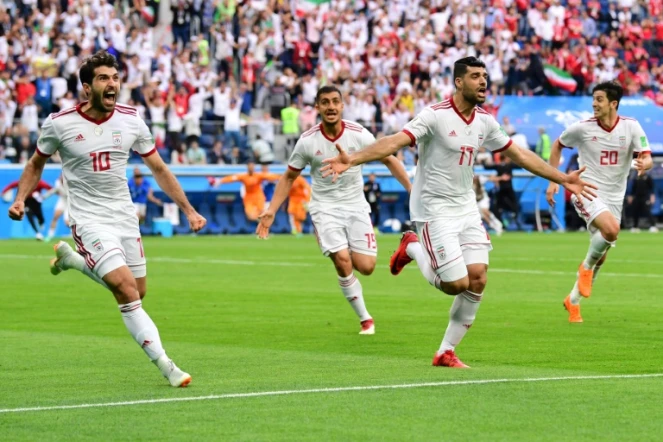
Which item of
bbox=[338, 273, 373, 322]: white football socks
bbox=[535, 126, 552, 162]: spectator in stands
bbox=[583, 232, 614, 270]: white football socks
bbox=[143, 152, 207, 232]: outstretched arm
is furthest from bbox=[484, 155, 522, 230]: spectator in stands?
bbox=[143, 152, 207, 232]: outstretched arm

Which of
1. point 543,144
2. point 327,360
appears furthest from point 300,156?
point 543,144

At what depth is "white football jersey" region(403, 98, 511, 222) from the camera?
1105cm

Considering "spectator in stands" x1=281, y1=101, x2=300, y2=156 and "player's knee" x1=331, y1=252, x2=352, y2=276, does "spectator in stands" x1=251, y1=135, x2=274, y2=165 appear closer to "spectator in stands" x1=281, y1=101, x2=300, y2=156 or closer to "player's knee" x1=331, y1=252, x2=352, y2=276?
"spectator in stands" x1=281, y1=101, x2=300, y2=156

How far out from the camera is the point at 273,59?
133ft

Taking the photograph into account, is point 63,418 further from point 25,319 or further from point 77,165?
point 25,319

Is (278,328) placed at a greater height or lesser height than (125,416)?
lesser

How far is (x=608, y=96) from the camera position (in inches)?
632

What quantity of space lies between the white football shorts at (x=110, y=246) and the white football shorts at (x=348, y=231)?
4420 mm

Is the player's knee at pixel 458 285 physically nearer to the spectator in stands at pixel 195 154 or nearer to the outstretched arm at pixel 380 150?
the outstretched arm at pixel 380 150

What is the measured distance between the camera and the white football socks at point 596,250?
15.6m

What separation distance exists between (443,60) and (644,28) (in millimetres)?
10060

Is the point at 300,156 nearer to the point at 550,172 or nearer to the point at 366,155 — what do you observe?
the point at 550,172

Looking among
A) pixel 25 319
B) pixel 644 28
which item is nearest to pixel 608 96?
pixel 25 319

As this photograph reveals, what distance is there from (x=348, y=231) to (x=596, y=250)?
302cm
